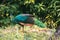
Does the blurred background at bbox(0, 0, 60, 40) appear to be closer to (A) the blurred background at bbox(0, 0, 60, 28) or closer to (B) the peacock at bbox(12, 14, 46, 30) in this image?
(A) the blurred background at bbox(0, 0, 60, 28)

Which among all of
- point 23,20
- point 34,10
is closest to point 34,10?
point 34,10

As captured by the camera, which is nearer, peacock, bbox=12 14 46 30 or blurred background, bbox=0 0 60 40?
peacock, bbox=12 14 46 30

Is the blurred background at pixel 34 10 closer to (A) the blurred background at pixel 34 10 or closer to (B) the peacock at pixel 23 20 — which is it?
(A) the blurred background at pixel 34 10

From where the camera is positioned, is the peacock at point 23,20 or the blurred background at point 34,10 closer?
the peacock at point 23,20

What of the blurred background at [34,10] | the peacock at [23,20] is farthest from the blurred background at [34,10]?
the peacock at [23,20]

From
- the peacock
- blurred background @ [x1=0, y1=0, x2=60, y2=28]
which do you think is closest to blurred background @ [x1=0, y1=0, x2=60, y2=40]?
blurred background @ [x1=0, y1=0, x2=60, y2=28]

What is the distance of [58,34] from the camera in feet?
20.2

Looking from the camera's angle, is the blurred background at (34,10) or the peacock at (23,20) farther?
the blurred background at (34,10)

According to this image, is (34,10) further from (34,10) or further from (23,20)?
(23,20)

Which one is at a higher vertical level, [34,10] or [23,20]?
[23,20]

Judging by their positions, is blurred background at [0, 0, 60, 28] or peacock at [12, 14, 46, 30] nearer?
peacock at [12, 14, 46, 30]

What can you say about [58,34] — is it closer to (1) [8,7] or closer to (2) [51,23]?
(2) [51,23]

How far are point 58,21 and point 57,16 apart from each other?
0.30 meters

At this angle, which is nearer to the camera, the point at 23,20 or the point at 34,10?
the point at 23,20
